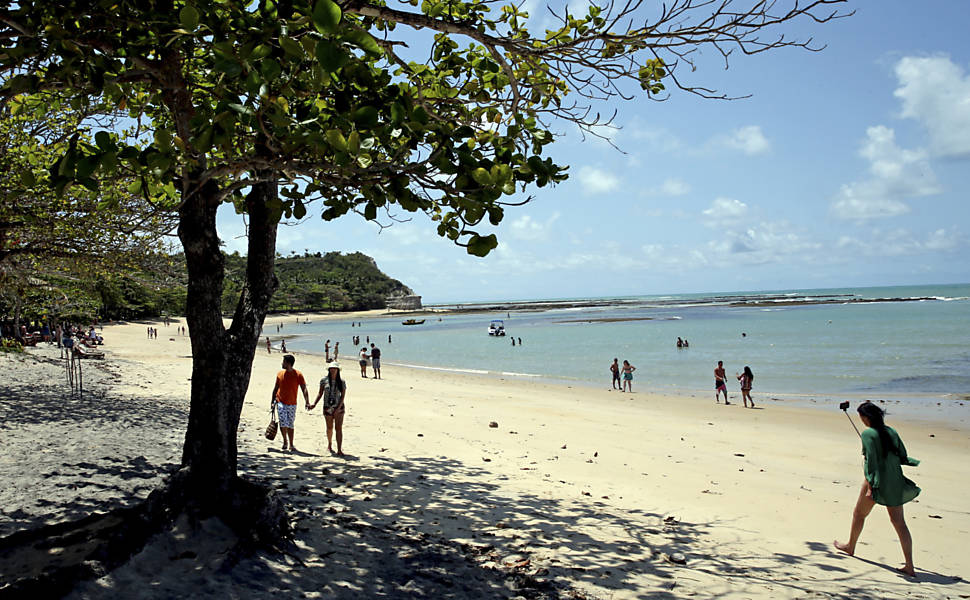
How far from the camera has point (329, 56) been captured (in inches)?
93.5

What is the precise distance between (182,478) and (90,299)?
16.5m

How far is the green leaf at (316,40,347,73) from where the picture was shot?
2355 mm

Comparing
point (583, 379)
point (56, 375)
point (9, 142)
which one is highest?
point (9, 142)

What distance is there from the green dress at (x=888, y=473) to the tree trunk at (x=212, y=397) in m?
5.27

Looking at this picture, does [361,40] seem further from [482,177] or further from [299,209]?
[299,209]

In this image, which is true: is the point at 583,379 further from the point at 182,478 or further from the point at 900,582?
the point at 182,478

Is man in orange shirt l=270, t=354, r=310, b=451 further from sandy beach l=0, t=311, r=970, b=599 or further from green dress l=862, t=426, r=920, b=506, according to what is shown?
green dress l=862, t=426, r=920, b=506

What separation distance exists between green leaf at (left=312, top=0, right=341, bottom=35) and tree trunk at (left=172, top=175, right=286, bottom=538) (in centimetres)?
262

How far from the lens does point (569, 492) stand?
7.52m

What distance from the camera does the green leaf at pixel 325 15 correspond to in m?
2.24

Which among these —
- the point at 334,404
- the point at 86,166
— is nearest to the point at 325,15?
the point at 86,166

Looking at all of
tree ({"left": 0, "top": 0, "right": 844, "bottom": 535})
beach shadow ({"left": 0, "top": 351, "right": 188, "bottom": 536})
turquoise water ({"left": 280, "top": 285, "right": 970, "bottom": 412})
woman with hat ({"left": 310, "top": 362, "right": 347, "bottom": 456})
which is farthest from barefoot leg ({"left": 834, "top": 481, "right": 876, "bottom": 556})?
turquoise water ({"left": 280, "top": 285, "right": 970, "bottom": 412})

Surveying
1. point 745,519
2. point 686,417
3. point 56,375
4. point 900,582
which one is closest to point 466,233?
point 900,582

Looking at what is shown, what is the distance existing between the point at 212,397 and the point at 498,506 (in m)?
3.36
